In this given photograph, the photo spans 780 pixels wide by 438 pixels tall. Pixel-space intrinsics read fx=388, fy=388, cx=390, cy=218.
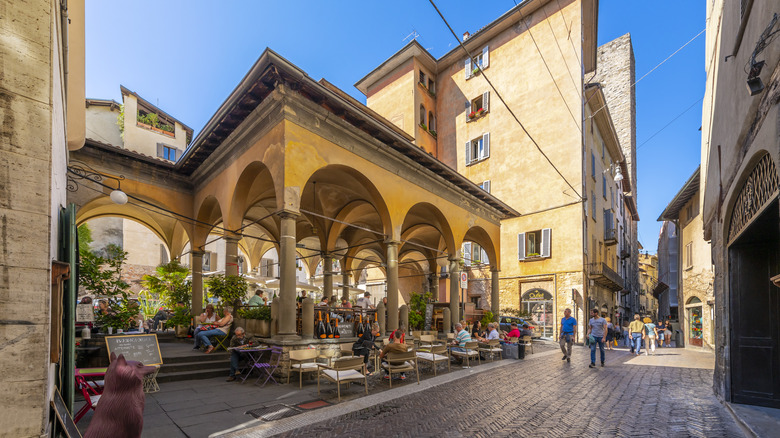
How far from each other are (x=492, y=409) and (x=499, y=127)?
19.3 m

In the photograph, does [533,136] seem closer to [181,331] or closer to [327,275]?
[327,275]

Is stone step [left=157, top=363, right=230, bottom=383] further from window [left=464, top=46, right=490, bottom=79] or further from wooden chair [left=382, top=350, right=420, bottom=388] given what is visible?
window [left=464, top=46, right=490, bottom=79]

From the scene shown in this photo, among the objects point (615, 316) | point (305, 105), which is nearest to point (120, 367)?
point (305, 105)

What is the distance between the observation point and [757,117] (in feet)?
14.6

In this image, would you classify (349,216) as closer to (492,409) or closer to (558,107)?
(492,409)

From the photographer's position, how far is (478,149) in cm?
2423

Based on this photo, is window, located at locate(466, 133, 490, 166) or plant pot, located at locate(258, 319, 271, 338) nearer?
plant pot, located at locate(258, 319, 271, 338)

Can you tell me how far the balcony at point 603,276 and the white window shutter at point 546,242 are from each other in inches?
88.5

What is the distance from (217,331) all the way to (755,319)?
10288 mm

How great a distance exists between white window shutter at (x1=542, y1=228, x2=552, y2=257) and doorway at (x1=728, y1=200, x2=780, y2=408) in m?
14.1

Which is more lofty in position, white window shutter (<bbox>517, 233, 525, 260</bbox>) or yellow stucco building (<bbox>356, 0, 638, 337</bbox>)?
yellow stucco building (<bbox>356, 0, 638, 337</bbox>)

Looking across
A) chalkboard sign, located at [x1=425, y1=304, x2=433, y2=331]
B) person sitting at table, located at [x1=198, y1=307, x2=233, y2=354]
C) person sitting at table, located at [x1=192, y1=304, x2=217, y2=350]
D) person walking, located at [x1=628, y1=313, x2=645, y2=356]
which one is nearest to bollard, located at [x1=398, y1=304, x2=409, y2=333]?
chalkboard sign, located at [x1=425, y1=304, x2=433, y2=331]

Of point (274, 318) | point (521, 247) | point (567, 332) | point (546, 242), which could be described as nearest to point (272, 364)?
point (274, 318)

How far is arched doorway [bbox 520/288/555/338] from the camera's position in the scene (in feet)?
65.4
